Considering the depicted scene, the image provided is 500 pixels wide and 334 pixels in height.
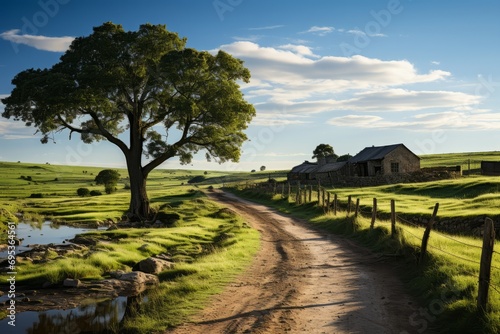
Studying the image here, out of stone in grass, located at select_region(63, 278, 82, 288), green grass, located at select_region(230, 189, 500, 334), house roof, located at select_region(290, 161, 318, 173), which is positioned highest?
house roof, located at select_region(290, 161, 318, 173)

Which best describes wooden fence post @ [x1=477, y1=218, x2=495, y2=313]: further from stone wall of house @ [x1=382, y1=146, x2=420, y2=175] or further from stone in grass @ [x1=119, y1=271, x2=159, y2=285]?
stone wall of house @ [x1=382, y1=146, x2=420, y2=175]

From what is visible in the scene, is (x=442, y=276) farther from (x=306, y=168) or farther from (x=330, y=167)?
(x=306, y=168)

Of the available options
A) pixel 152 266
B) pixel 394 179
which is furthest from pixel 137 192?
pixel 394 179

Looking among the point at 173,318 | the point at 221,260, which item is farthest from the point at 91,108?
the point at 173,318

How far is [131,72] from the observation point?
39.0 metres

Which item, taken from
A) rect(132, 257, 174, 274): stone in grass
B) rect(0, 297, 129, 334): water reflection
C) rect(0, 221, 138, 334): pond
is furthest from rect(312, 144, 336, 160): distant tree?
rect(0, 297, 129, 334): water reflection

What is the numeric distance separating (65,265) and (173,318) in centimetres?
943

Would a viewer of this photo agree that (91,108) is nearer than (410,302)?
No

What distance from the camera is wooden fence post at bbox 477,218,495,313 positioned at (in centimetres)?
1112

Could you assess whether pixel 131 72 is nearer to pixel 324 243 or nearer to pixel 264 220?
pixel 264 220

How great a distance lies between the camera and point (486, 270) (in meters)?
11.4

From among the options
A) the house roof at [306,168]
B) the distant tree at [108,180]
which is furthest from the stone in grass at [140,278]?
the distant tree at [108,180]

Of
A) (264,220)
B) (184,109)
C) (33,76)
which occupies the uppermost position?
(33,76)

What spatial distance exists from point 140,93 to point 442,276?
3183 cm
